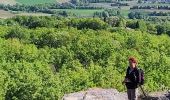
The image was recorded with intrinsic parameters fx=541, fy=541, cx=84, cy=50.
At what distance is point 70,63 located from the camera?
127 metres

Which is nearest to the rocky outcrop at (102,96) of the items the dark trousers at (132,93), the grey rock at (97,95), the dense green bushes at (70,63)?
the grey rock at (97,95)

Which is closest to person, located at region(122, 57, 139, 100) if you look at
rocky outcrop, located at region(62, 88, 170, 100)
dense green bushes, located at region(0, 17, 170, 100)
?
rocky outcrop, located at region(62, 88, 170, 100)

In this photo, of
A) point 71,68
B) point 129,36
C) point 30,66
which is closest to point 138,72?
point 30,66

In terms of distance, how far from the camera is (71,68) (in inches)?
4793

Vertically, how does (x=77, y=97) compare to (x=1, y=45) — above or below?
above

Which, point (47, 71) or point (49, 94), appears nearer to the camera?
point (49, 94)

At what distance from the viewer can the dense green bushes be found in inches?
3418

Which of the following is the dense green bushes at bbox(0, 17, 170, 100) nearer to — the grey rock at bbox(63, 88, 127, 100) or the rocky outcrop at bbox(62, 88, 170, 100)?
the rocky outcrop at bbox(62, 88, 170, 100)

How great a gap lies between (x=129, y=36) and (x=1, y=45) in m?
45.3

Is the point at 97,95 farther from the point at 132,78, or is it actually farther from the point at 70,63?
the point at 70,63

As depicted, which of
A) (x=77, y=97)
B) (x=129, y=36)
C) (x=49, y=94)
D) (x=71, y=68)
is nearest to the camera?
(x=77, y=97)

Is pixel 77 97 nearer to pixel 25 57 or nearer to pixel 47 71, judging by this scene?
pixel 47 71

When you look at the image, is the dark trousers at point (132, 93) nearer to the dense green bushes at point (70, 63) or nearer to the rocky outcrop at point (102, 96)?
the rocky outcrop at point (102, 96)

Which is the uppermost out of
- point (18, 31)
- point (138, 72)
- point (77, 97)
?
point (138, 72)
